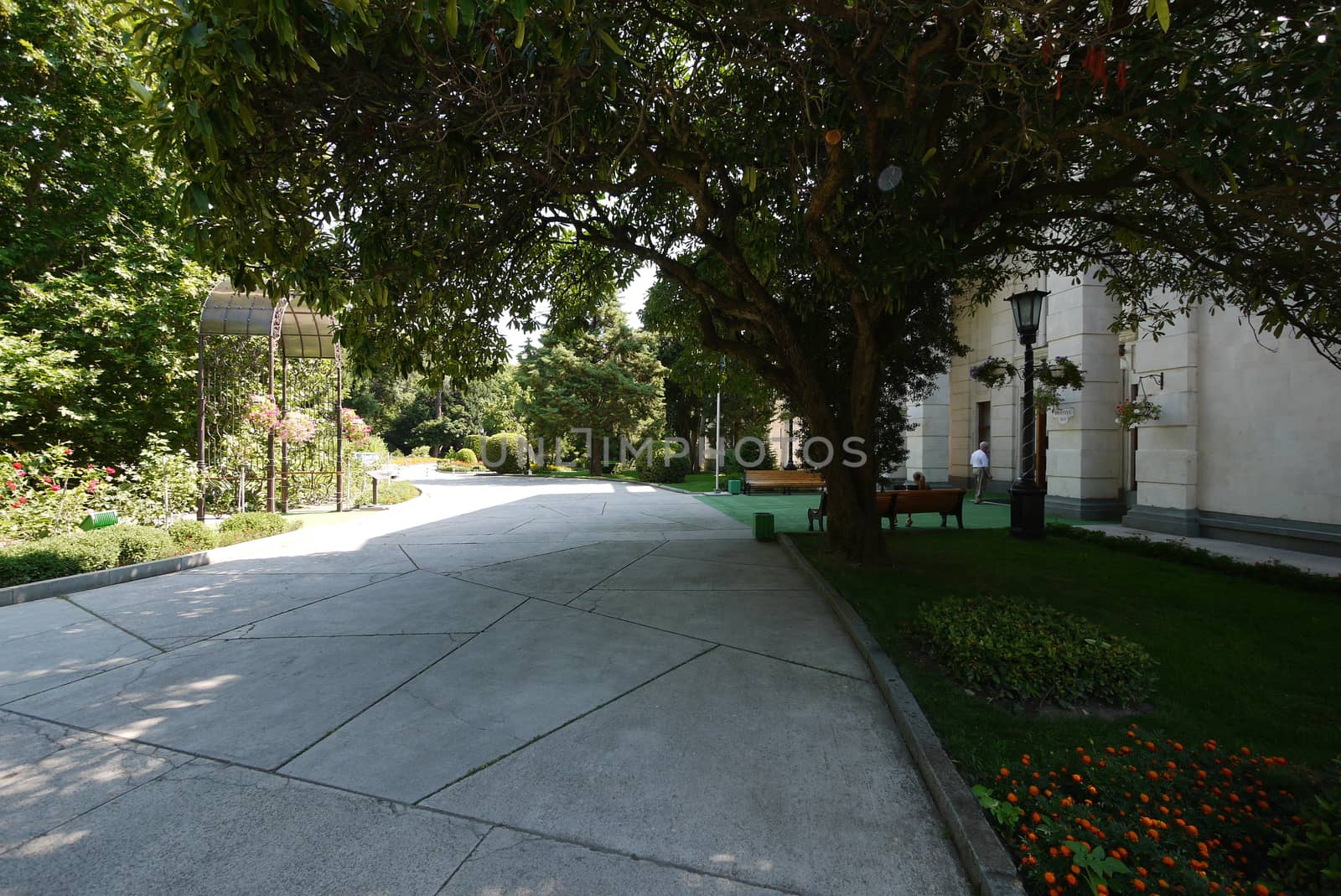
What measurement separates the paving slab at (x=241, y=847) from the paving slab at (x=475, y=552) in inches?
212

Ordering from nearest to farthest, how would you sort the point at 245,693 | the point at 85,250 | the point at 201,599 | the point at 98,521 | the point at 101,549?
the point at 245,693 → the point at 201,599 → the point at 101,549 → the point at 98,521 → the point at 85,250

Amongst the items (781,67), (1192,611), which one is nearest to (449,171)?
(781,67)

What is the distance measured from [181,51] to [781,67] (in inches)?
195

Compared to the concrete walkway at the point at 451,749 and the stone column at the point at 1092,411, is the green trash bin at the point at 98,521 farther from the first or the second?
the stone column at the point at 1092,411

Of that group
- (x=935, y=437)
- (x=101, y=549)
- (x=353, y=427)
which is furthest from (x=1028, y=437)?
(x=353, y=427)

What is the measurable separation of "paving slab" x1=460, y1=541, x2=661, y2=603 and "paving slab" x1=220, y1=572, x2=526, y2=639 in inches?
11.9

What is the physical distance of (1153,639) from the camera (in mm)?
5383

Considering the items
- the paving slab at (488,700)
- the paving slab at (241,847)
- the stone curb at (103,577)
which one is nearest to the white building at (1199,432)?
the paving slab at (488,700)

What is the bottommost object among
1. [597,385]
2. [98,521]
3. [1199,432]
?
[98,521]

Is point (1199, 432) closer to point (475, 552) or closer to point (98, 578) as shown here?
point (475, 552)

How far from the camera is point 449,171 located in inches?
221

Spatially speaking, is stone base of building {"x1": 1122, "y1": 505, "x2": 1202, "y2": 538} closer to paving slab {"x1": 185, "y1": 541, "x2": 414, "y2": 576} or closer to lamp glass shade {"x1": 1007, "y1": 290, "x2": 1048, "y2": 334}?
lamp glass shade {"x1": 1007, "y1": 290, "x2": 1048, "y2": 334}

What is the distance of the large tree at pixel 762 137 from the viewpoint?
392cm

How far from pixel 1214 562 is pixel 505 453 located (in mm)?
33596
